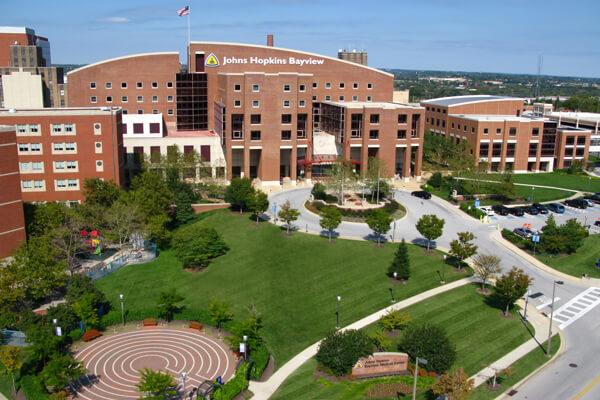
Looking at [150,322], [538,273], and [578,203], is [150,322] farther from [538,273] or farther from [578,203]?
[578,203]

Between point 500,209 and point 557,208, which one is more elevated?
point 557,208

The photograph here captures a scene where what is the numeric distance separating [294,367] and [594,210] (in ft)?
187

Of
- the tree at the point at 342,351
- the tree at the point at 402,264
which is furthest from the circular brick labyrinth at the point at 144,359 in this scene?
the tree at the point at 402,264

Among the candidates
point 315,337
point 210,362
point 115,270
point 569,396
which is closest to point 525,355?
point 569,396

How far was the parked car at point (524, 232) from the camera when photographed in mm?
64644

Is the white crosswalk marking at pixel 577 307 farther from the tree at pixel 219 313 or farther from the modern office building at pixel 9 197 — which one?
the modern office building at pixel 9 197

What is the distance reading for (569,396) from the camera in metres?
38.0

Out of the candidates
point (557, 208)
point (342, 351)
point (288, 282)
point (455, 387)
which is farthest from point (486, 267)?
point (557, 208)

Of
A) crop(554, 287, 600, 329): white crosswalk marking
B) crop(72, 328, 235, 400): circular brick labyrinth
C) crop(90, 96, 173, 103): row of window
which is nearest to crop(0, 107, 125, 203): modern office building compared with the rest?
crop(90, 96, 173, 103): row of window

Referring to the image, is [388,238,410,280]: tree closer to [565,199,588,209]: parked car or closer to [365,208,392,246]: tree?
[365,208,392,246]: tree

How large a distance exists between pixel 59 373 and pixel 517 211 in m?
60.9

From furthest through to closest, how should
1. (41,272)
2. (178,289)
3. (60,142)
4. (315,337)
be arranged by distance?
(60,142) → (178,289) → (41,272) → (315,337)

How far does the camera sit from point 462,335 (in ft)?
148

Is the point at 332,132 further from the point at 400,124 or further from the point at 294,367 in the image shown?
the point at 294,367
